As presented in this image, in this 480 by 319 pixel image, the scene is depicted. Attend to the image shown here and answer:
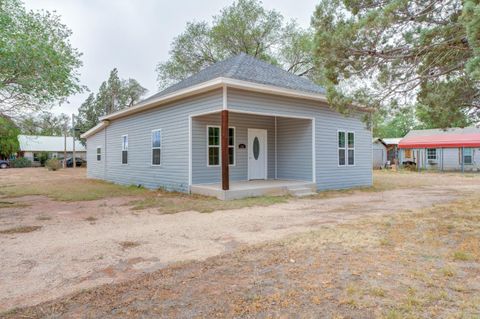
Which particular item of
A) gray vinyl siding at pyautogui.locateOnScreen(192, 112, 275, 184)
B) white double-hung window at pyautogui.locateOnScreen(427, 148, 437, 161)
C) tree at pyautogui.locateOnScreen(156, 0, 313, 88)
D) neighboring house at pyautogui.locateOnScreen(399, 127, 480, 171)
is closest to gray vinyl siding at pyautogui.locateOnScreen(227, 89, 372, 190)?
gray vinyl siding at pyautogui.locateOnScreen(192, 112, 275, 184)

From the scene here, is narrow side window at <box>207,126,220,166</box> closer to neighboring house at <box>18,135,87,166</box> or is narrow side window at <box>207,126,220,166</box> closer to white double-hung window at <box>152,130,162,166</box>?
white double-hung window at <box>152,130,162,166</box>

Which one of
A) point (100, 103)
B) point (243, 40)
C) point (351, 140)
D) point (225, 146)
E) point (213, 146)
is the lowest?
point (225, 146)

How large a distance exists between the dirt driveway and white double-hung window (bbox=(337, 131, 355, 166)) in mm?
3308

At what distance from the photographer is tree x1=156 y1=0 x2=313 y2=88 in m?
22.8

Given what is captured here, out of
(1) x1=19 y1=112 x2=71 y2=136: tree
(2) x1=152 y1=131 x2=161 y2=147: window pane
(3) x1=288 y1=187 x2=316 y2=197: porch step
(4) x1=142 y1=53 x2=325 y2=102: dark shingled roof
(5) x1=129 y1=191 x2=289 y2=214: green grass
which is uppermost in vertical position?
(4) x1=142 y1=53 x2=325 y2=102: dark shingled roof

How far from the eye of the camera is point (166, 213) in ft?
23.8

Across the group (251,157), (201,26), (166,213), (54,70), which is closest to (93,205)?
(166,213)

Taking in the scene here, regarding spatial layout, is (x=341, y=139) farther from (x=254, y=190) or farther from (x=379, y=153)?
(x=379, y=153)

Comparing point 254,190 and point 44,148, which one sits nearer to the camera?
point 254,190

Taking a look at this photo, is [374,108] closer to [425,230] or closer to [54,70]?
[425,230]

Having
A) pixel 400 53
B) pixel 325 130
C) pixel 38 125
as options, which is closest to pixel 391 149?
pixel 325 130

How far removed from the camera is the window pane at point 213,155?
11008 millimetres

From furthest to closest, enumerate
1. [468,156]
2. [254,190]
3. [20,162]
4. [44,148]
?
1. [44,148]
2. [20,162]
3. [468,156]
4. [254,190]

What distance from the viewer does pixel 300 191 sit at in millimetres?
10414
